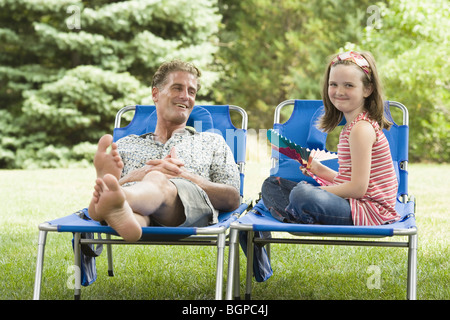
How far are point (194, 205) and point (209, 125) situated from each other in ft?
3.18

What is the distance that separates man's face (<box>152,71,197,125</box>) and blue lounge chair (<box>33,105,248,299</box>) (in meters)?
0.36

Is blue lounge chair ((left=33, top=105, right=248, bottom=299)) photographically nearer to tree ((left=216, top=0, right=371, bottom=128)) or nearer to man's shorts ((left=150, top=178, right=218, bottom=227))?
man's shorts ((left=150, top=178, right=218, bottom=227))

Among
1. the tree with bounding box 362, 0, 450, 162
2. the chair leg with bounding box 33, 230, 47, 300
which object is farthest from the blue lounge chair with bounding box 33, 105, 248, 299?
the tree with bounding box 362, 0, 450, 162

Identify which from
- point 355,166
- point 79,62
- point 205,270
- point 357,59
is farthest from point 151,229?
point 79,62

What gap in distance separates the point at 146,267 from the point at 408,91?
29.3 feet

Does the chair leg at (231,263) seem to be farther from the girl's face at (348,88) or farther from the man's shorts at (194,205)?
the girl's face at (348,88)

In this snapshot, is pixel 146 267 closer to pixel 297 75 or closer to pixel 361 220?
pixel 361 220

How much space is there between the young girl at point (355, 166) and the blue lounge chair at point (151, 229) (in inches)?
14.7

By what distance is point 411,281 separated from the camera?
2.49 m

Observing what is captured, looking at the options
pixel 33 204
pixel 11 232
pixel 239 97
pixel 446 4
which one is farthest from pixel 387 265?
pixel 239 97

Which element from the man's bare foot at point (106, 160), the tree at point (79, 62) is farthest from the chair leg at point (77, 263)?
the tree at point (79, 62)

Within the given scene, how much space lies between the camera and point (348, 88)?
2770mm

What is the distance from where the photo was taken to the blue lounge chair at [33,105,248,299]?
2.59 metres

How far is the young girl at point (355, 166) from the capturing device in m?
2.66
